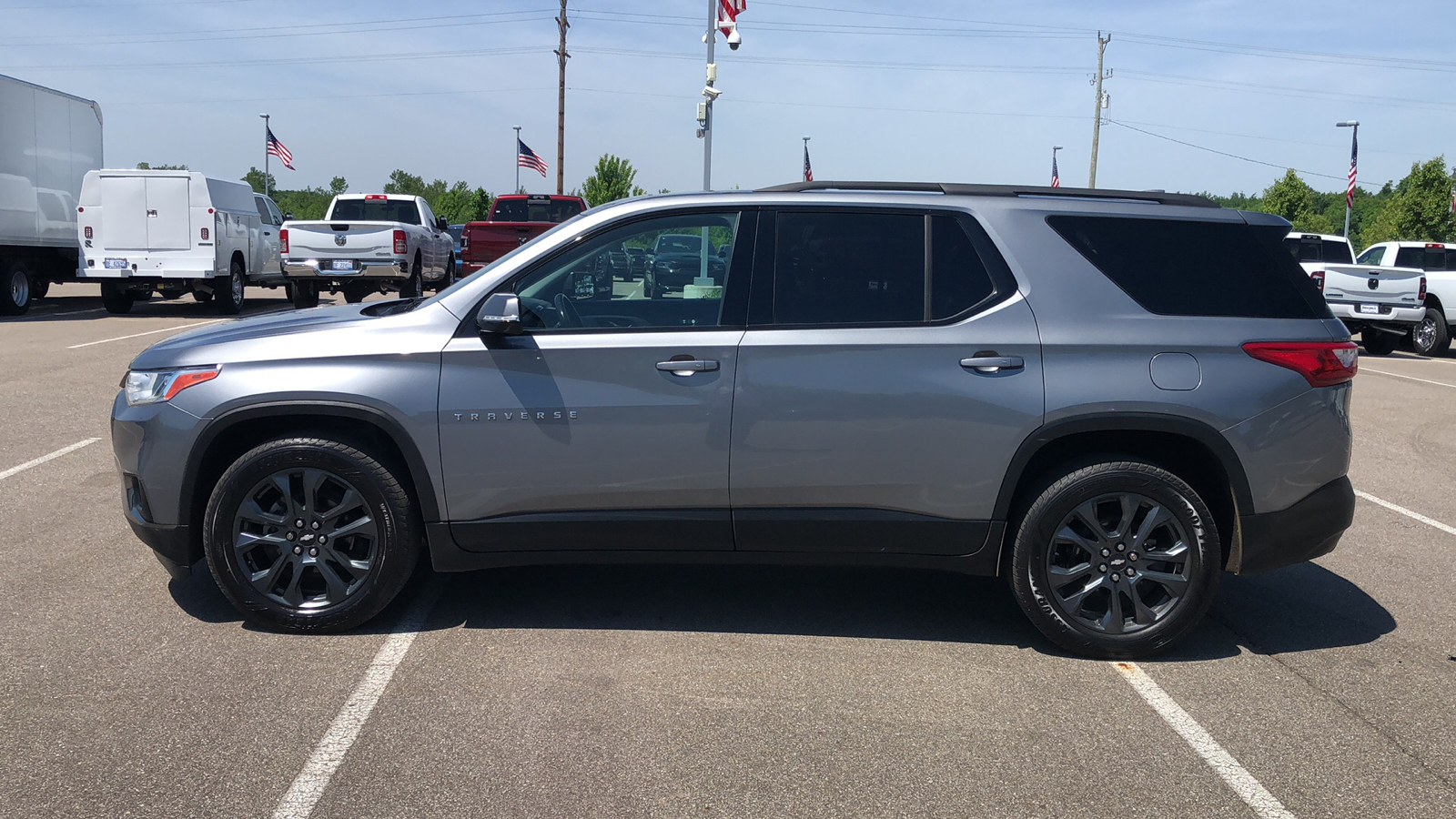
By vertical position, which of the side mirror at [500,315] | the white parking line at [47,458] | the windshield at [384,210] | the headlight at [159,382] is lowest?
the white parking line at [47,458]

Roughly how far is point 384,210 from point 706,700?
1998 centimetres

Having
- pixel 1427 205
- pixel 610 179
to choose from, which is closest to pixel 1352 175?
pixel 1427 205

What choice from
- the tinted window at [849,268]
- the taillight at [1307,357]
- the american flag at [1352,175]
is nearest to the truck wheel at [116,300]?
the tinted window at [849,268]

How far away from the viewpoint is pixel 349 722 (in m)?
3.77

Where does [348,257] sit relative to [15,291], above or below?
above

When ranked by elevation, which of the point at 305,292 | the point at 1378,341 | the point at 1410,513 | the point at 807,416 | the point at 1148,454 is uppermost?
the point at 305,292

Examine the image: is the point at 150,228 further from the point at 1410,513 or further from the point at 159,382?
the point at 1410,513

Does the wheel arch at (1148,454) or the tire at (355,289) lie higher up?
the tire at (355,289)

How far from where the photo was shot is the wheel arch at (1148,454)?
14.4ft

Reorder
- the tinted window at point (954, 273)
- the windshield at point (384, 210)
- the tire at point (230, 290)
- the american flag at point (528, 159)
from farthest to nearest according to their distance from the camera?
the american flag at point (528, 159) < the windshield at point (384, 210) < the tire at point (230, 290) < the tinted window at point (954, 273)

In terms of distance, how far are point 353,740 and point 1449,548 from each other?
19.0 feet

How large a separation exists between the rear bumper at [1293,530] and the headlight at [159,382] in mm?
4047

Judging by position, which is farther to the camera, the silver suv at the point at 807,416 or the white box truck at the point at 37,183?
the white box truck at the point at 37,183

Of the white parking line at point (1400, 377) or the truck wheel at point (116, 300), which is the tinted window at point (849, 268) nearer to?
the white parking line at point (1400, 377)
